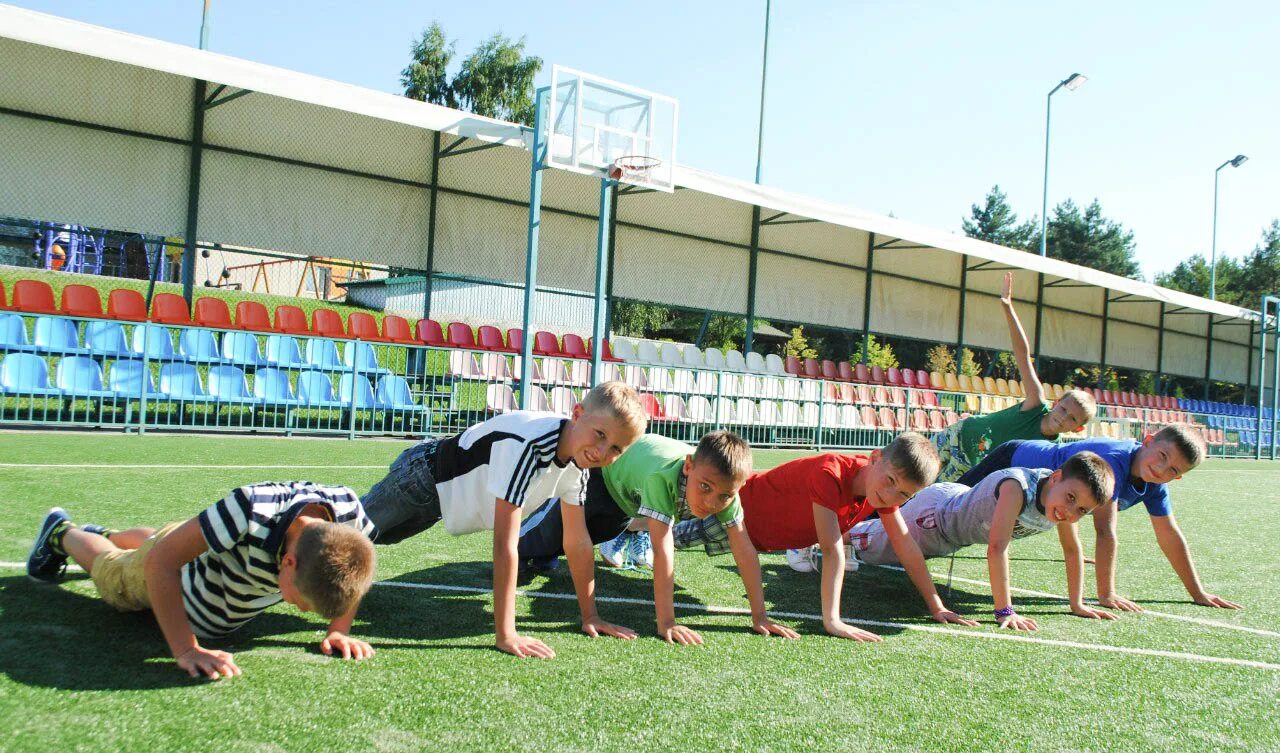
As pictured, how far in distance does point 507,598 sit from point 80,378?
8.71 metres

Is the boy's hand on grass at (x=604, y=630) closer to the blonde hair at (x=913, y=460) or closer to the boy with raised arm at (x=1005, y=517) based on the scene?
the blonde hair at (x=913, y=460)

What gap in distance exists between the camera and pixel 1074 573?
431cm

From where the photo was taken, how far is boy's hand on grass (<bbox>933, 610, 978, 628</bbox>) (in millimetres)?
3975

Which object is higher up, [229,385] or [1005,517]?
[229,385]

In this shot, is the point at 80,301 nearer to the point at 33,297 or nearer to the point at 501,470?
the point at 33,297

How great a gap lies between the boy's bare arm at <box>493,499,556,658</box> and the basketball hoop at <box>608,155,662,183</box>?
1037 cm

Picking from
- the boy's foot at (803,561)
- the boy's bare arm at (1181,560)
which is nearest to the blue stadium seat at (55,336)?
the boy's foot at (803,561)

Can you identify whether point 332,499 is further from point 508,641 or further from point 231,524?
point 508,641

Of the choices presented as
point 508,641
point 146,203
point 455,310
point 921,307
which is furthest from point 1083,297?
point 508,641

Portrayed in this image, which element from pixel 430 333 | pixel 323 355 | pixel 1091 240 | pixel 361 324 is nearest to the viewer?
pixel 323 355

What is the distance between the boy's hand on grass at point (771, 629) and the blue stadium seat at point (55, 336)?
908 cm

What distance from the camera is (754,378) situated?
1542 cm

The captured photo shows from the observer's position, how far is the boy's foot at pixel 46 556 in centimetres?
325

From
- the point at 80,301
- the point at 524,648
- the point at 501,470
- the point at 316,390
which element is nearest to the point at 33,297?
the point at 80,301
